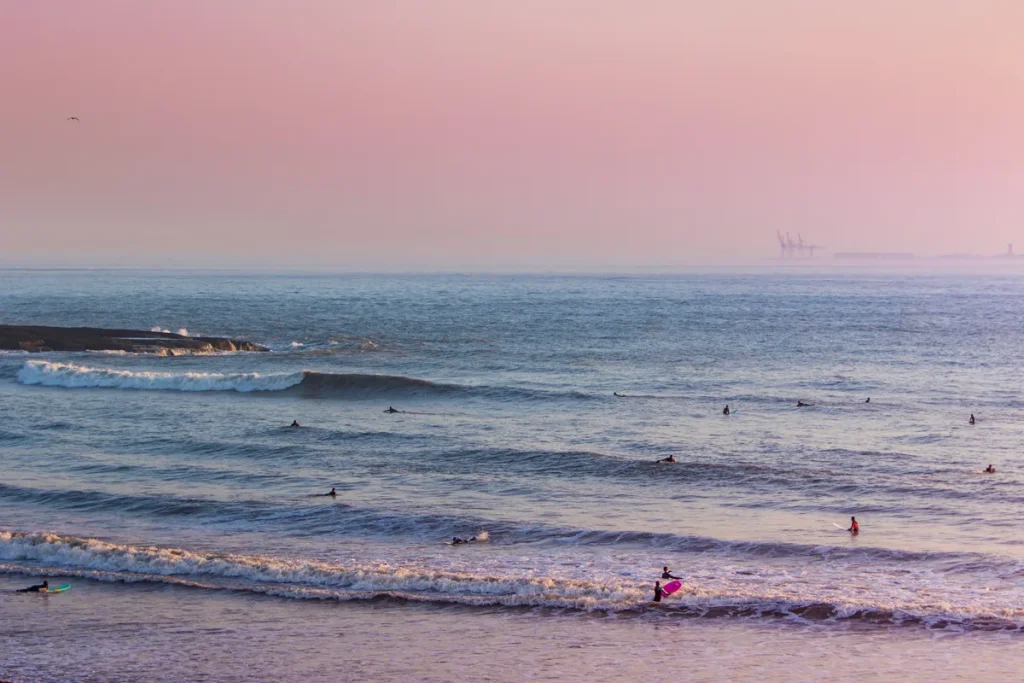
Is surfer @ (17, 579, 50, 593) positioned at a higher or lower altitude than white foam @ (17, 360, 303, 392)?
lower

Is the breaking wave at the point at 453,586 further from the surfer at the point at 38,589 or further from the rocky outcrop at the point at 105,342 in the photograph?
the rocky outcrop at the point at 105,342

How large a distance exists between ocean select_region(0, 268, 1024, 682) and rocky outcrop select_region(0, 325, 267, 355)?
6838mm

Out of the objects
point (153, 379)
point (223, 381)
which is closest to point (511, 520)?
point (223, 381)

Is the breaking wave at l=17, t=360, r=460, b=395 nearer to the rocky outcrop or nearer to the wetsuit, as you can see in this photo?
the rocky outcrop

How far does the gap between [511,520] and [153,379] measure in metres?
35.0

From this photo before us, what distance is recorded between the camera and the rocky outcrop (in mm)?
74375

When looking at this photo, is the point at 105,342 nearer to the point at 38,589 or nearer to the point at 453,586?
the point at 38,589

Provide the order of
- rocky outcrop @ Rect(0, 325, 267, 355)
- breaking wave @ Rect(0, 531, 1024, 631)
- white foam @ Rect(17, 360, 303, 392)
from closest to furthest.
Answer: breaking wave @ Rect(0, 531, 1024, 631) < white foam @ Rect(17, 360, 303, 392) < rocky outcrop @ Rect(0, 325, 267, 355)

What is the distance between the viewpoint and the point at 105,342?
75.9 meters

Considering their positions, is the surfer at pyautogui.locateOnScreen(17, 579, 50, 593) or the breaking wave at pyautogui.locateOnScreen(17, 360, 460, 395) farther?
the breaking wave at pyautogui.locateOnScreen(17, 360, 460, 395)

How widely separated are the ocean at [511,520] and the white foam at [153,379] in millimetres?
216

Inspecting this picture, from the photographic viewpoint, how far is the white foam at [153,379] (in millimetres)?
58844

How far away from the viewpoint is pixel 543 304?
440 feet

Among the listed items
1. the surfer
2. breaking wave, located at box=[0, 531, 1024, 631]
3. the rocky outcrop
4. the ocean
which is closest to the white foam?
the ocean
